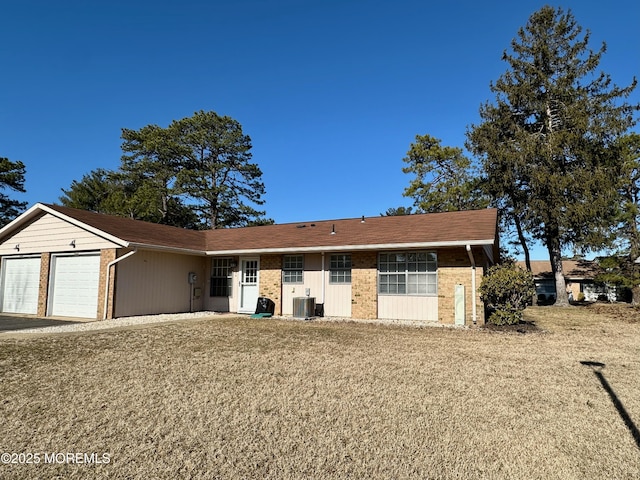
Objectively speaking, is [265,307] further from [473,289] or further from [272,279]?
[473,289]

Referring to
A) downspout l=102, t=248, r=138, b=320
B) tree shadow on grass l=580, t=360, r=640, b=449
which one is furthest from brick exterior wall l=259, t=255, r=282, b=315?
tree shadow on grass l=580, t=360, r=640, b=449

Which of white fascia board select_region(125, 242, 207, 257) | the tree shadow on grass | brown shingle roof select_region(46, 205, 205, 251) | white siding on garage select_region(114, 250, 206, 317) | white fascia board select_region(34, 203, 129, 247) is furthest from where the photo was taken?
brown shingle roof select_region(46, 205, 205, 251)

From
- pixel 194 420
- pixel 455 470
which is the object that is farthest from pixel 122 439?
pixel 455 470

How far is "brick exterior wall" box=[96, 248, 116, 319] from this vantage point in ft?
42.5

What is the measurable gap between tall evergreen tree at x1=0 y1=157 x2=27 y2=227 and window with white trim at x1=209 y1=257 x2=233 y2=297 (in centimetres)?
2620

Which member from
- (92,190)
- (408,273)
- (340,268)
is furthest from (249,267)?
(92,190)

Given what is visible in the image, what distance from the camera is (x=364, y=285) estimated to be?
1355 cm

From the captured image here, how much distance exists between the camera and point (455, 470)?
3039mm

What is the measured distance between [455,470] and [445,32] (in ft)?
49.3

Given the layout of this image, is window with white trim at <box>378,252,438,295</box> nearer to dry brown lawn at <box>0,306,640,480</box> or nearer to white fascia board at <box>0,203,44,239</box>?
dry brown lawn at <box>0,306,640,480</box>

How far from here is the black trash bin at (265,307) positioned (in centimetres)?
1454

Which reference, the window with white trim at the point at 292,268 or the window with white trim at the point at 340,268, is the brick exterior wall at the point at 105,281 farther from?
the window with white trim at the point at 340,268

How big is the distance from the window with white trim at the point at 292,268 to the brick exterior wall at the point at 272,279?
0.19 meters

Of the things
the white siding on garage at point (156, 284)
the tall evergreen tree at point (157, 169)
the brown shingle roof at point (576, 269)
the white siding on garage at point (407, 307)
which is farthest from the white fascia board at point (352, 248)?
the brown shingle roof at point (576, 269)
